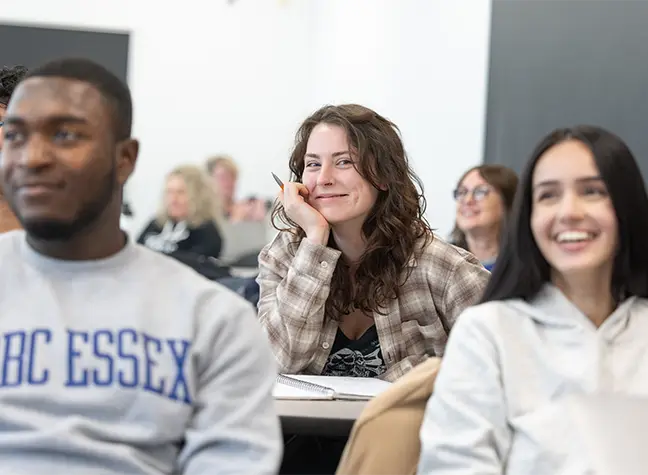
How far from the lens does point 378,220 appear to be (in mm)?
2123

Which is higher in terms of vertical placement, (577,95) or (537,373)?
(577,95)

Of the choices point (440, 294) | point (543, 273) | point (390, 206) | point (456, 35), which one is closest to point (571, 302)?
point (543, 273)

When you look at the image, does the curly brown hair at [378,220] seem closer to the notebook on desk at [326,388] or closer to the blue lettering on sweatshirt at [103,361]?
the notebook on desk at [326,388]

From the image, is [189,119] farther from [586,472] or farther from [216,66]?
[586,472]

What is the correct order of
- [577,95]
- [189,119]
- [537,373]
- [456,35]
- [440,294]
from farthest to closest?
[189,119] → [456,35] → [577,95] → [440,294] → [537,373]

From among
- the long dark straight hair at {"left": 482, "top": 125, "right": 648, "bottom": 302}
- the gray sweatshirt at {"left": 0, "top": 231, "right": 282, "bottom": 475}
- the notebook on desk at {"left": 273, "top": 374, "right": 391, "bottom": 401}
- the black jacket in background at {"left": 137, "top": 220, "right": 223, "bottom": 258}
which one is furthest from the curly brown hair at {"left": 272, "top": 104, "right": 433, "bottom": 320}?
the black jacket in background at {"left": 137, "top": 220, "right": 223, "bottom": 258}

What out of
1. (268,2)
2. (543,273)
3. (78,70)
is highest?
(268,2)

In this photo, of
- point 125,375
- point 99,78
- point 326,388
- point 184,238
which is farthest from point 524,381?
point 184,238

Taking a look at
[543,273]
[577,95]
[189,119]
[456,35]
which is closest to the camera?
[543,273]

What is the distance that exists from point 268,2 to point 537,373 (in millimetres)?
5603

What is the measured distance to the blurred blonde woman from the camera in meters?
5.44

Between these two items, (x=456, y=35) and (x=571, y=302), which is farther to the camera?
(x=456, y=35)

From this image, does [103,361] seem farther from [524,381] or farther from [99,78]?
[524,381]

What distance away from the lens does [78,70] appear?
1.15 m
